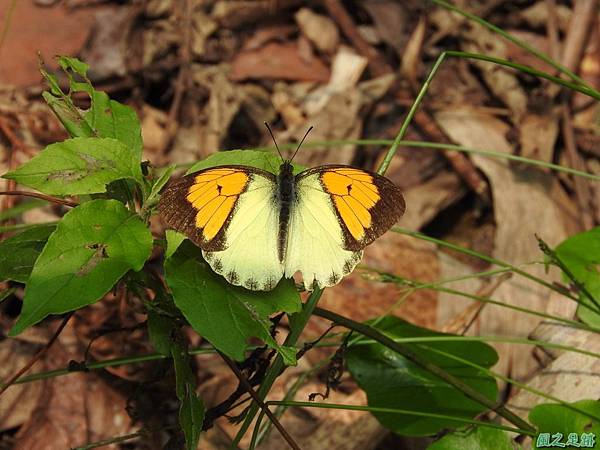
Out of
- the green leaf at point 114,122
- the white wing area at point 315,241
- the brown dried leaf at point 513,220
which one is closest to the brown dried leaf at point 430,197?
the brown dried leaf at point 513,220

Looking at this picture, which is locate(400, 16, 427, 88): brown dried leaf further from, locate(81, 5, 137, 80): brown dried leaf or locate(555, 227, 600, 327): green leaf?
locate(555, 227, 600, 327): green leaf

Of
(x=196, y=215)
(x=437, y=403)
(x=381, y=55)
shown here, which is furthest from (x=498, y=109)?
(x=196, y=215)

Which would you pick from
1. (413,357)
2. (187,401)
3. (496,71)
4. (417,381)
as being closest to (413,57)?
(496,71)

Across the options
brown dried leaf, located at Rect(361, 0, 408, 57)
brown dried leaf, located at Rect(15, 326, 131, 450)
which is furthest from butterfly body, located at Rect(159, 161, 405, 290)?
brown dried leaf, located at Rect(361, 0, 408, 57)

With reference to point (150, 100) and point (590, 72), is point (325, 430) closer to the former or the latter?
point (150, 100)

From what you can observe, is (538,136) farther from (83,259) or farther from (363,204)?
(83,259)

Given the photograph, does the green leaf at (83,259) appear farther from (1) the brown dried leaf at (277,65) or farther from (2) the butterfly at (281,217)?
(1) the brown dried leaf at (277,65)
